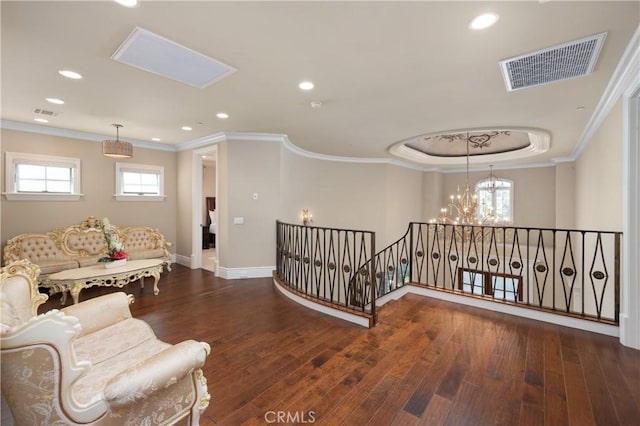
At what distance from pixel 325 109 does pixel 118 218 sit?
499 cm

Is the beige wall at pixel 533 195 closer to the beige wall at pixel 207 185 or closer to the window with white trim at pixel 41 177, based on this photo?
the beige wall at pixel 207 185

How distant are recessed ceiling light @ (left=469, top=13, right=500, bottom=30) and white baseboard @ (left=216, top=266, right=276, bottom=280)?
4.71 meters

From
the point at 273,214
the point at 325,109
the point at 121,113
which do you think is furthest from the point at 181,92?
the point at 273,214

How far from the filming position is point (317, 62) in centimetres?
254

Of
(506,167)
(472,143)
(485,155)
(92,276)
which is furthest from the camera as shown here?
(506,167)

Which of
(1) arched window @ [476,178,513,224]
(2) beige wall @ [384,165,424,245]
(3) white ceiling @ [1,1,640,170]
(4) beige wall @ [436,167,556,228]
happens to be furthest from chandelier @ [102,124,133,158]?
(4) beige wall @ [436,167,556,228]

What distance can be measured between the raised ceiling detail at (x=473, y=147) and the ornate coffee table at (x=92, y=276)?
5177mm

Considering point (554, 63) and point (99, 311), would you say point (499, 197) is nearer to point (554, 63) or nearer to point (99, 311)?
point (554, 63)

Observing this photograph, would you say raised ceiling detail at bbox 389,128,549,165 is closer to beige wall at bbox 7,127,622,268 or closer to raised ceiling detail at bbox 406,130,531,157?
raised ceiling detail at bbox 406,130,531,157

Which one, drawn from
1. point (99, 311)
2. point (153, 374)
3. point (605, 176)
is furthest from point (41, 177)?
point (605, 176)

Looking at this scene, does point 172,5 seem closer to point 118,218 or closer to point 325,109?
point 325,109

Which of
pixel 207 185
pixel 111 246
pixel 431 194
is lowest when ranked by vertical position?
pixel 111 246

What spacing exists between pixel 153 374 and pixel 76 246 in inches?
205

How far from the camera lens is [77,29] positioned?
2102 mm
